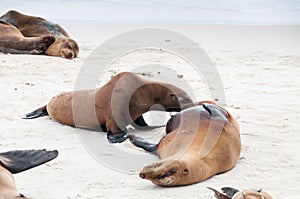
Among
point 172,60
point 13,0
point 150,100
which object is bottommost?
point 13,0

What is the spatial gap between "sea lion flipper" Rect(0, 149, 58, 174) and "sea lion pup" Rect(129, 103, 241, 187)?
56 cm

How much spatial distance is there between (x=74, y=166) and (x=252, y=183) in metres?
1.09

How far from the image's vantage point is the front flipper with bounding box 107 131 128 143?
4559 millimetres

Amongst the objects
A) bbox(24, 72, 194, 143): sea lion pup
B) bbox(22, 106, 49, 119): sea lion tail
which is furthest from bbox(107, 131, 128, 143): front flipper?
bbox(22, 106, 49, 119): sea lion tail

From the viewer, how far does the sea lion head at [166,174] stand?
11.7 ft

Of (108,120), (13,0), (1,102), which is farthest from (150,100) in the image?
(13,0)

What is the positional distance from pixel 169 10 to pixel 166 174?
14558 mm

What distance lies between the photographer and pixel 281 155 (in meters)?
4.27

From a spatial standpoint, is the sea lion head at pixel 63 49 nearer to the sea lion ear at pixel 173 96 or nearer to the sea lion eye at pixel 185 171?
the sea lion ear at pixel 173 96

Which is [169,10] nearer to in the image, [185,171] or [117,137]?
[117,137]

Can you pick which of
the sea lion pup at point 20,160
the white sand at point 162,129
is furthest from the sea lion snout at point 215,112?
the sea lion pup at point 20,160

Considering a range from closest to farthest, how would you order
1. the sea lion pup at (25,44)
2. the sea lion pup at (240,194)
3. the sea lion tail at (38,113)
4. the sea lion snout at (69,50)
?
the sea lion pup at (240,194) < the sea lion tail at (38,113) < the sea lion snout at (69,50) < the sea lion pup at (25,44)

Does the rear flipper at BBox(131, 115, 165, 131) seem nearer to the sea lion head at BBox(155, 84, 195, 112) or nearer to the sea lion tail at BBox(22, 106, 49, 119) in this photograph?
the sea lion head at BBox(155, 84, 195, 112)

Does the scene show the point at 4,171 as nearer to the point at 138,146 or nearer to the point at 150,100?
the point at 138,146
